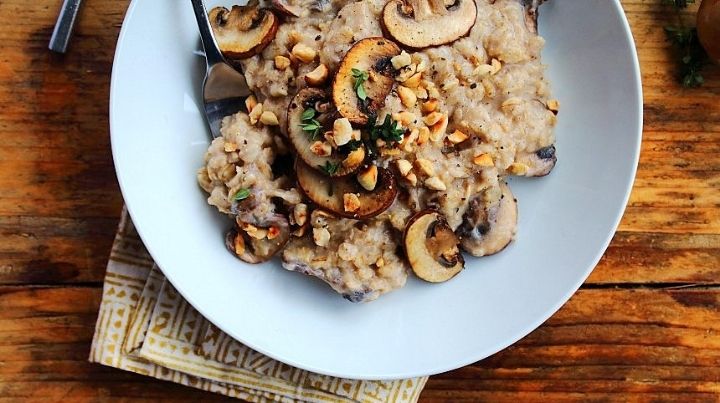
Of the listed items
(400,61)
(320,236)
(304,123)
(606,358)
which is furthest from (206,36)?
(606,358)

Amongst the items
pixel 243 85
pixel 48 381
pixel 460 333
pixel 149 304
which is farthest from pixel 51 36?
pixel 460 333

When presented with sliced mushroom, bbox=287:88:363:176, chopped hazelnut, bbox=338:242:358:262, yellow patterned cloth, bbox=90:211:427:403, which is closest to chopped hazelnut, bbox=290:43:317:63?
sliced mushroom, bbox=287:88:363:176

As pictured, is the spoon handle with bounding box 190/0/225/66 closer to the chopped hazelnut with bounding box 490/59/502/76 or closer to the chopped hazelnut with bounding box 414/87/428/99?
the chopped hazelnut with bounding box 414/87/428/99

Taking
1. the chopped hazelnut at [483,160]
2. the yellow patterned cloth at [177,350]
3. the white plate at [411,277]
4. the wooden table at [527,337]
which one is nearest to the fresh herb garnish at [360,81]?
the chopped hazelnut at [483,160]

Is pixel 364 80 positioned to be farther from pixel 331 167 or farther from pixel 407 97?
pixel 331 167

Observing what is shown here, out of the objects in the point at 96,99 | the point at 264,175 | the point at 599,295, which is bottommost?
the point at 599,295

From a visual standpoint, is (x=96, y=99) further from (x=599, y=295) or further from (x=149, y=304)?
(x=599, y=295)
